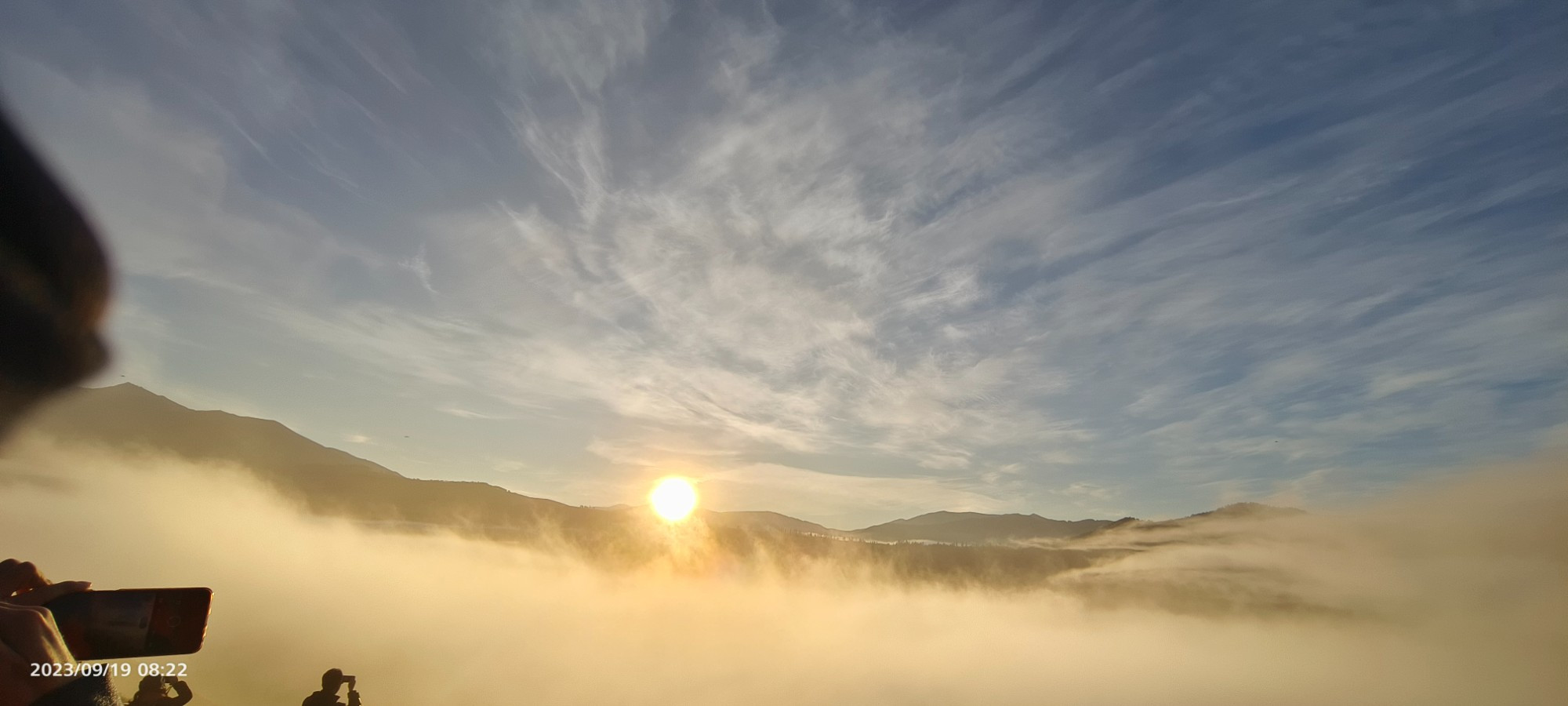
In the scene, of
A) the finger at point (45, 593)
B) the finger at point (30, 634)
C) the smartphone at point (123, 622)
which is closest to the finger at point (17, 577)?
the finger at point (45, 593)

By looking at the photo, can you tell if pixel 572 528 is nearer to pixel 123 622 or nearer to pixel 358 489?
pixel 358 489

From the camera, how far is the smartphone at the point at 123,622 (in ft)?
8.80

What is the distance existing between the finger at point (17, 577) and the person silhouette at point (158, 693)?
61.9 ft

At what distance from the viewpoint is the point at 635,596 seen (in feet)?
242

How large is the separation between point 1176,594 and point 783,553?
42854 millimetres

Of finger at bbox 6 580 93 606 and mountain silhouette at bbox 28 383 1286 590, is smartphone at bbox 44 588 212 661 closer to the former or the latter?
finger at bbox 6 580 93 606

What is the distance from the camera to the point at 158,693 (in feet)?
57.2

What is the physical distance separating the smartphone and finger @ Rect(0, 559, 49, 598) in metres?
0.21

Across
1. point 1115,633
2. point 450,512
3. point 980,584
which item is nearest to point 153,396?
point 450,512

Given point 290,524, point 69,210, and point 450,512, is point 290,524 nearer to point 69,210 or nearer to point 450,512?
point 450,512

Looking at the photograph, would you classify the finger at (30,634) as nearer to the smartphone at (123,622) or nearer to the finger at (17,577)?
the smartphone at (123,622)

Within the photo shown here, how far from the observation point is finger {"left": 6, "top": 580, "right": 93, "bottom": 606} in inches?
102

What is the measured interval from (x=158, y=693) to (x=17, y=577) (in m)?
20.8

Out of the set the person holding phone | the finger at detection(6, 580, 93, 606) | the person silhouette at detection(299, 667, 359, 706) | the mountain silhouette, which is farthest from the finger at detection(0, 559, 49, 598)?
the mountain silhouette
